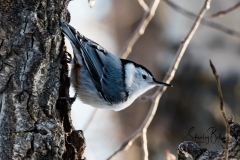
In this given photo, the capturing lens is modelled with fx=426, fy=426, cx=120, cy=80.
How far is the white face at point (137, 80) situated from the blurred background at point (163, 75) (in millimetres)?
1395

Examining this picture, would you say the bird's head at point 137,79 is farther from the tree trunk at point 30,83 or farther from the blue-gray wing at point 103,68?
the tree trunk at point 30,83

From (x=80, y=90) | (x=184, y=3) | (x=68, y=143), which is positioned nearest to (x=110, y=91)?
(x=80, y=90)

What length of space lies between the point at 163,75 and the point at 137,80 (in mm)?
1664

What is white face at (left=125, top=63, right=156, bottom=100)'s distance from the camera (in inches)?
112

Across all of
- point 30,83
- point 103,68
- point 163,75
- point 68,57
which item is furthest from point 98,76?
point 163,75

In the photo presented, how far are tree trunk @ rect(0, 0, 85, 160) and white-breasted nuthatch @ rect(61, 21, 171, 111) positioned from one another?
13.5 inches

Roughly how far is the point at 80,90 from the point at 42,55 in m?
0.64

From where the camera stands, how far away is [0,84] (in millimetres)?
1812

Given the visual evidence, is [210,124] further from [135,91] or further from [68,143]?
[68,143]

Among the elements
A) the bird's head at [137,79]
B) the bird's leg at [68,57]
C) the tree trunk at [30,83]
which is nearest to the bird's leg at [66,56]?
the bird's leg at [68,57]

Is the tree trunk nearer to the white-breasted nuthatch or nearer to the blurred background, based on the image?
the white-breasted nuthatch

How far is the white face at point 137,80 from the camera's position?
9.32 feet

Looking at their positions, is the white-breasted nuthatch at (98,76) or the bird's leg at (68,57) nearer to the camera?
the bird's leg at (68,57)

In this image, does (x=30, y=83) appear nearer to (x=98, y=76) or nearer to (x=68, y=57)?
(x=68, y=57)
